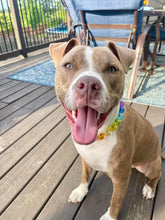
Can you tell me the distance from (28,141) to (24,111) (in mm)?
748

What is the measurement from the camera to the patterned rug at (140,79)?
9.78 feet

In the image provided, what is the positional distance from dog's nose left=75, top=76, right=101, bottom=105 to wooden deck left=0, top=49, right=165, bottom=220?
959 millimetres

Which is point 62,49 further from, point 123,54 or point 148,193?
point 148,193

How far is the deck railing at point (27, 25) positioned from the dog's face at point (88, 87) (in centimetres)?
457

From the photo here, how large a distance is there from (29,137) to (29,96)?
3.89ft

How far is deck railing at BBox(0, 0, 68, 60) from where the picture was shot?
522 cm

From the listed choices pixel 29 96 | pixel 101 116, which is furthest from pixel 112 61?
pixel 29 96

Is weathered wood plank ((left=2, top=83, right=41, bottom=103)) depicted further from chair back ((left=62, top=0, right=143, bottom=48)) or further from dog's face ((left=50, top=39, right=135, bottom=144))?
dog's face ((left=50, top=39, right=135, bottom=144))

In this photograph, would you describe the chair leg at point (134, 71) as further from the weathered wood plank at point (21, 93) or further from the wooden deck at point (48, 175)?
the weathered wood plank at point (21, 93)

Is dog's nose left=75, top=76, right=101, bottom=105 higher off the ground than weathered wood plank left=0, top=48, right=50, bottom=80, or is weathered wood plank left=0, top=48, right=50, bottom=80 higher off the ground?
dog's nose left=75, top=76, right=101, bottom=105

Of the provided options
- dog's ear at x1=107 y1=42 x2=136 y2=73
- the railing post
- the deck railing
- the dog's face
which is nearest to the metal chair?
dog's ear at x1=107 y1=42 x2=136 y2=73

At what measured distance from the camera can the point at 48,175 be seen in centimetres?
175

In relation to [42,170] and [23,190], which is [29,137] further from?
[23,190]

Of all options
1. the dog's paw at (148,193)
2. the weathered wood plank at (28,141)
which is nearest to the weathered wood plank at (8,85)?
the weathered wood plank at (28,141)
